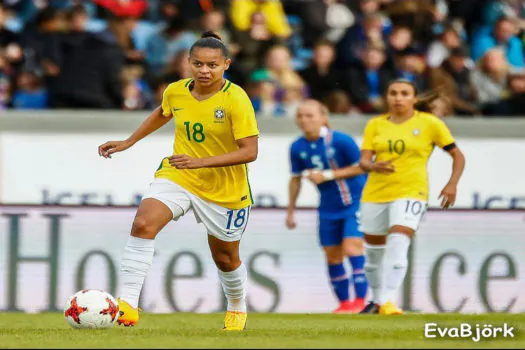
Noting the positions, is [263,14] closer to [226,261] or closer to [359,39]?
[359,39]

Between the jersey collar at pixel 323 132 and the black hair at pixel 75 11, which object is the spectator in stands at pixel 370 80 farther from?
the black hair at pixel 75 11

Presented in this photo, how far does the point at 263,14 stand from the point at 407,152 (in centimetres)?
555

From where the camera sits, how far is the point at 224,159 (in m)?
8.44

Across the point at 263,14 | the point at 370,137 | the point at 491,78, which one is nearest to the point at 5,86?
the point at 263,14

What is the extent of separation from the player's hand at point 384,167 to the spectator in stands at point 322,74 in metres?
4.45

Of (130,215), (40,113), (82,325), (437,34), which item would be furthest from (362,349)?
(437,34)

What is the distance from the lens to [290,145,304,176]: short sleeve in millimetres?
12883

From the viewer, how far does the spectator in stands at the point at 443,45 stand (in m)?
16.8

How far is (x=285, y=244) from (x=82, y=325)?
5140mm

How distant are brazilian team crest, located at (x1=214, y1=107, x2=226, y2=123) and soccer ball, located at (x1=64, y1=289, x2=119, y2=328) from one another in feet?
4.41

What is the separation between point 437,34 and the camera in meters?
17.1

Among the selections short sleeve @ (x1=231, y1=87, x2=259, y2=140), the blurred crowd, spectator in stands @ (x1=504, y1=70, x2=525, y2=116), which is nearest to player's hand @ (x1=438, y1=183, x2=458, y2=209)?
short sleeve @ (x1=231, y1=87, x2=259, y2=140)

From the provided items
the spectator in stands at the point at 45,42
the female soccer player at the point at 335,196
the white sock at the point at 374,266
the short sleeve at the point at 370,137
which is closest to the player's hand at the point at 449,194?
the short sleeve at the point at 370,137

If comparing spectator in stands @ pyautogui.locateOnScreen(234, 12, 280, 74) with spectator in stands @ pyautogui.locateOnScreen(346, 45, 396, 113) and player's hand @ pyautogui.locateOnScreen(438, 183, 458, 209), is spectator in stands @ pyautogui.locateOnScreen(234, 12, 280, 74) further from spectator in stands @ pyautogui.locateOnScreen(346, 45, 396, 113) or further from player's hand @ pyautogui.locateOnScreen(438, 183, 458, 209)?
player's hand @ pyautogui.locateOnScreen(438, 183, 458, 209)
